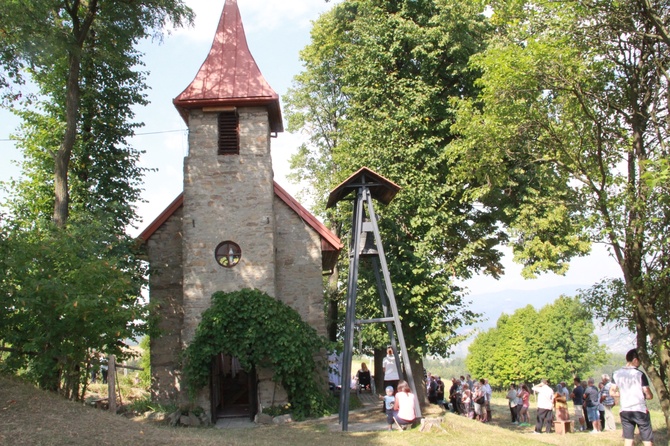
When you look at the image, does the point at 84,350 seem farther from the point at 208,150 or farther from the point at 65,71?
the point at 65,71

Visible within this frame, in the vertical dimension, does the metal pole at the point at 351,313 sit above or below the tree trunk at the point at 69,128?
below

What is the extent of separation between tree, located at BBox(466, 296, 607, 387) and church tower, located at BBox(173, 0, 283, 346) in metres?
39.6

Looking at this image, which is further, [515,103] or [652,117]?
[515,103]

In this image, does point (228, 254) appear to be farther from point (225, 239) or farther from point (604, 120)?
point (604, 120)

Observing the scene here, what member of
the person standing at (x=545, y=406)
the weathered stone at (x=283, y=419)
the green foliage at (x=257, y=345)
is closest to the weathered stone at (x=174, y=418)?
the green foliage at (x=257, y=345)

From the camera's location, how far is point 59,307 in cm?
1163

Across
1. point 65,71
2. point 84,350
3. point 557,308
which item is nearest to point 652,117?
point 84,350

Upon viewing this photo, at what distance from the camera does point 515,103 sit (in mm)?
13438

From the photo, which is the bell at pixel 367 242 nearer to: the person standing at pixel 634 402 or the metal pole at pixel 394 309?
the metal pole at pixel 394 309

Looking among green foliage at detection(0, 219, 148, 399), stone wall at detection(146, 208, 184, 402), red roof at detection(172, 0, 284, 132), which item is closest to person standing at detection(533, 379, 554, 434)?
stone wall at detection(146, 208, 184, 402)

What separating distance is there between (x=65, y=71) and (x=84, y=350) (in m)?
10.7

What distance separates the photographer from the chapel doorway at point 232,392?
15445 millimetres

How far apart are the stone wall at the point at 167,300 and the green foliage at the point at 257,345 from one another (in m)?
2.15

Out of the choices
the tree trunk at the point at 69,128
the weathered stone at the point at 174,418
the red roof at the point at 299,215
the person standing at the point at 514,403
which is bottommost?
the person standing at the point at 514,403
